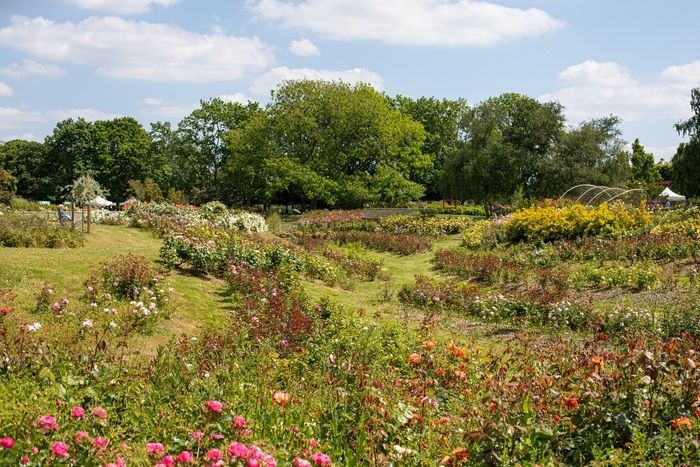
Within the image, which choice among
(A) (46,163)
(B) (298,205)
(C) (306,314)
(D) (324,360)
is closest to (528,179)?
(B) (298,205)

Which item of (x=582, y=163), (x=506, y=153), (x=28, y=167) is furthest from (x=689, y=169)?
(x=28, y=167)

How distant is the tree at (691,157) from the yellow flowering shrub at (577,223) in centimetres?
2188

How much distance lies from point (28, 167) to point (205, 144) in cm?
1866

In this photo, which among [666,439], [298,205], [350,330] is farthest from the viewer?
[298,205]

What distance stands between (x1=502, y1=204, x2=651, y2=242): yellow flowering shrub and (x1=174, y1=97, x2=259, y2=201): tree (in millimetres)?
37384

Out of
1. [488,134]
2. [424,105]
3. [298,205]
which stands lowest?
[298,205]

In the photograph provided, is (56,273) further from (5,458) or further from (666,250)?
(666,250)

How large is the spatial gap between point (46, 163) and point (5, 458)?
202 feet

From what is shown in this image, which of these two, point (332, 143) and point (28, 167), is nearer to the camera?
point (332, 143)

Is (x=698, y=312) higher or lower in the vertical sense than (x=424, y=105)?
lower

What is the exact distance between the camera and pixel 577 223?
781 inches

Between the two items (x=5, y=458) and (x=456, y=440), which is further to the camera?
(x=456, y=440)

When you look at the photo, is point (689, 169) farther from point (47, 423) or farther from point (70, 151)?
point (70, 151)

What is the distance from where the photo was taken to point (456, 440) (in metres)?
4.24
